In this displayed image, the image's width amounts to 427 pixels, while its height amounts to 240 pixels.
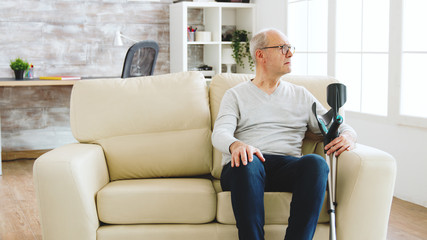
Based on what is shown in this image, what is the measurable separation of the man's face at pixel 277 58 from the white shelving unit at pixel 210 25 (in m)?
3.07

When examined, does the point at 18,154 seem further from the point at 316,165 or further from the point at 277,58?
the point at 316,165

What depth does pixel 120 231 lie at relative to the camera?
233 cm

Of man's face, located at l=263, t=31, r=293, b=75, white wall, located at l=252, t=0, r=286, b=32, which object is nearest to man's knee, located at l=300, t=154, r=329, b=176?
man's face, located at l=263, t=31, r=293, b=75

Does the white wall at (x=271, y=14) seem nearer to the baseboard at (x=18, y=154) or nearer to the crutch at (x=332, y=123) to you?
A: the baseboard at (x=18, y=154)

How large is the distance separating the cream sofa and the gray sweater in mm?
178

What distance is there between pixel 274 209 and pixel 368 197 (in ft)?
1.29

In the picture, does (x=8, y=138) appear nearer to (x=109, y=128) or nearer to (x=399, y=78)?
(x=109, y=128)

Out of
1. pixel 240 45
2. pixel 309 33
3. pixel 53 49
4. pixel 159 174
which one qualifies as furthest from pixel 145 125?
pixel 240 45

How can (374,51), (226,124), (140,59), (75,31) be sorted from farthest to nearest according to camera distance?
(75,31)
(140,59)
(374,51)
(226,124)

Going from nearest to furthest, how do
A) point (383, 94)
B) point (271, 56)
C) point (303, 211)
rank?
point (303, 211) → point (271, 56) → point (383, 94)

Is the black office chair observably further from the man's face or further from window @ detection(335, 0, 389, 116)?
the man's face

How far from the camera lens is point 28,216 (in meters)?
3.46

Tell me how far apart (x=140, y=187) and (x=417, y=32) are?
225 centimetres

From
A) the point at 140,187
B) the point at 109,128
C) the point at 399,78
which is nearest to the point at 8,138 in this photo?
the point at 109,128
